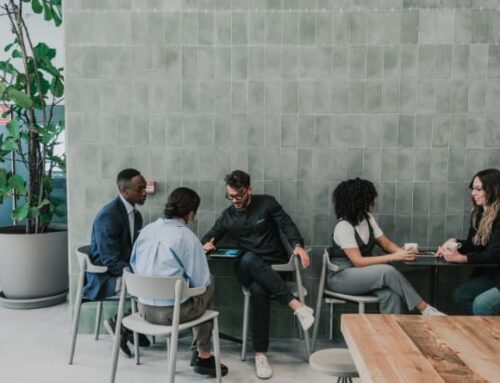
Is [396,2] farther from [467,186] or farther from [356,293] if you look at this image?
[356,293]

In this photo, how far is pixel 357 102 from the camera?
4195 millimetres

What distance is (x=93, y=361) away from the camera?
3812 millimetres

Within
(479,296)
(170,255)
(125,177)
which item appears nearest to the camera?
(170,255)

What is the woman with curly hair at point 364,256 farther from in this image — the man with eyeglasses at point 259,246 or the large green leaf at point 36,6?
the large green leaf at point 36,6

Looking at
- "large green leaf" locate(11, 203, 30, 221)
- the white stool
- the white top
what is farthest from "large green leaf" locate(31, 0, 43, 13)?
the white stool

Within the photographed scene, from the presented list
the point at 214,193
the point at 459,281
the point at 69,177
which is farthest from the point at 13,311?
the point at 459,281

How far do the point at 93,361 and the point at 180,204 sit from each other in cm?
138

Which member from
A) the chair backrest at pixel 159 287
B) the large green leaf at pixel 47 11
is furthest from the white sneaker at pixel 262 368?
Answer: the large green leaf at pixel 47 11

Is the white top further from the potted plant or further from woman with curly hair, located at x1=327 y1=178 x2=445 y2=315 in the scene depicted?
the potted plant

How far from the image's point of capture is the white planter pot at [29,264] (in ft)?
16.4

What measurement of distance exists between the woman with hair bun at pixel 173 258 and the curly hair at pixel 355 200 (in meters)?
1.15

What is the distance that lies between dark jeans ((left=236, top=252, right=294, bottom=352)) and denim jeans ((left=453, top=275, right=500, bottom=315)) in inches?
44.4

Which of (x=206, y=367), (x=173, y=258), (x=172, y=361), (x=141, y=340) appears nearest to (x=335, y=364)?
(x=172, y=361)

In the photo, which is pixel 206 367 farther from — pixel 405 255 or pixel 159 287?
pixel 405 255
